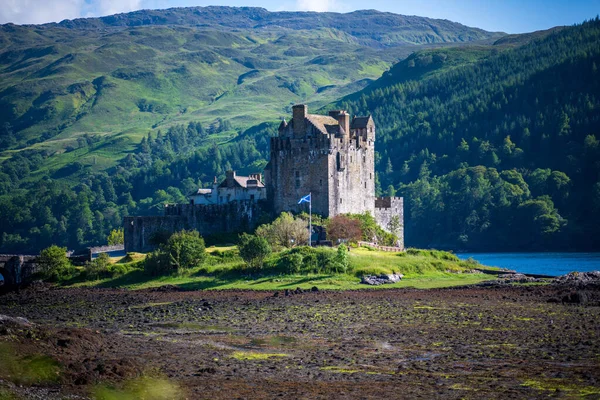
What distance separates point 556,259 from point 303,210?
49.8m

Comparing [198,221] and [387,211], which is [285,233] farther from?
[387,211]

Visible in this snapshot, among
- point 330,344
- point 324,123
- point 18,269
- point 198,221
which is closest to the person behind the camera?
point 330,344

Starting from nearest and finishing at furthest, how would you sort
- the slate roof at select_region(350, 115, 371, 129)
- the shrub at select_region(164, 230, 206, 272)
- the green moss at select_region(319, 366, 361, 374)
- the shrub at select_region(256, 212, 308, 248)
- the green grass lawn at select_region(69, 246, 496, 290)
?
the green moss at select_region(319, 366, 361, 374) → the green grass lawn at select_region(69, 246, 496, 290) → the shrub at select_region(164, 230, 206, 272) → the shrub at select_region(256, 212, 308, 248) → the slate roof at select_region(350, 115, 371, 129)

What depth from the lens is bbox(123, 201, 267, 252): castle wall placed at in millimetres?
94688

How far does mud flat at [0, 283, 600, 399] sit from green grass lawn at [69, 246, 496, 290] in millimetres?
5345

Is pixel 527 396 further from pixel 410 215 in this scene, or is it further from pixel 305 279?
pixel 410 215

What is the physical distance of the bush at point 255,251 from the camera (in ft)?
246

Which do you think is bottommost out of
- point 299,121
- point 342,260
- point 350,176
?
point 342,260

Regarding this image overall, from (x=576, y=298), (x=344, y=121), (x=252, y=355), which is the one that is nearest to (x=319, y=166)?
(x=344, y=121)

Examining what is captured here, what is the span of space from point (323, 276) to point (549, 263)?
5239 cm

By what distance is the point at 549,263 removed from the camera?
4653 inches

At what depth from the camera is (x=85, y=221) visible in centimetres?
19575

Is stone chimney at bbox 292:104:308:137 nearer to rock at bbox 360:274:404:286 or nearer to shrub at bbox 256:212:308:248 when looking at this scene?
shrub at bbox 256:212:308:248

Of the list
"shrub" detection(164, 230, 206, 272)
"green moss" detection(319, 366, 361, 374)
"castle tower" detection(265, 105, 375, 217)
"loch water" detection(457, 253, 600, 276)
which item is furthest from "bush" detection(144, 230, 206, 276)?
"green moss" detection(319, 366, 361, 374)
